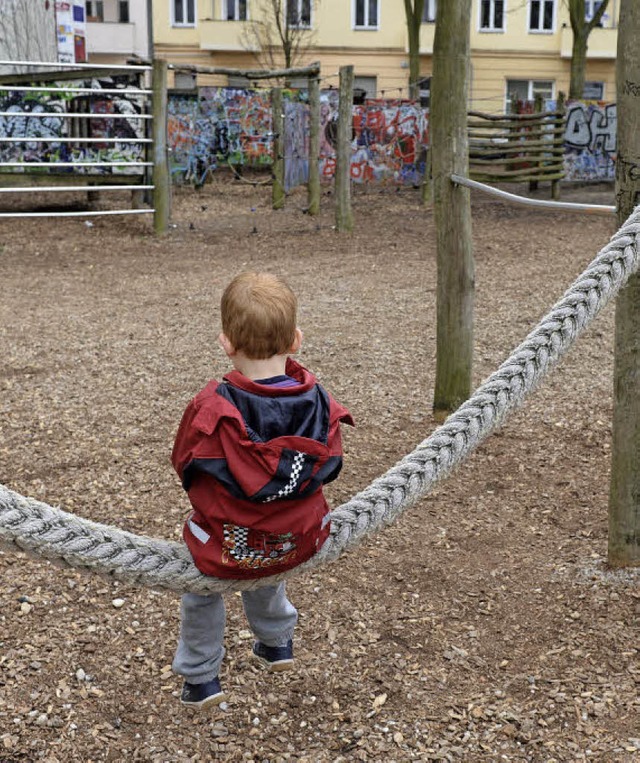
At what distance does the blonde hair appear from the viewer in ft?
6.35

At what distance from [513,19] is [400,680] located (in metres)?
34.7

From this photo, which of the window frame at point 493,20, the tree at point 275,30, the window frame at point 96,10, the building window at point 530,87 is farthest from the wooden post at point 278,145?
the window frame at point 96,10

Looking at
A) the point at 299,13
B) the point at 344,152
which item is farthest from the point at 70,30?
the point at 299,13

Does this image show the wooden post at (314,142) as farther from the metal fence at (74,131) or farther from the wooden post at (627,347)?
the wooden post at (627,347)

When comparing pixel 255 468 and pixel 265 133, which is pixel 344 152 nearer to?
pixel 265 133

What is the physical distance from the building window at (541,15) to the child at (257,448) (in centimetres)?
3549

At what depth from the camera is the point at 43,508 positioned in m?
2.04

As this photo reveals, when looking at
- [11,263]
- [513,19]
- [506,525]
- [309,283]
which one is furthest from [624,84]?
[513,19]

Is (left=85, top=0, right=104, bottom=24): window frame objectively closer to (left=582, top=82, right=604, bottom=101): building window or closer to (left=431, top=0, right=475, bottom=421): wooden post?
(left=582, top=82, right=604, bottom=101): building window

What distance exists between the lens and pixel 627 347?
3.06 metres

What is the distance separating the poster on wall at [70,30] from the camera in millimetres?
14648

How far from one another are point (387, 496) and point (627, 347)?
1.21 metres

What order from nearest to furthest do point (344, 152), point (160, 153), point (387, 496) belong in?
point (387, 496), point (160, 153), point (344, 152)

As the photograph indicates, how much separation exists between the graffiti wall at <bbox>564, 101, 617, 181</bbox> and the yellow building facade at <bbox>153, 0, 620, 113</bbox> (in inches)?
549
